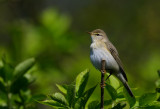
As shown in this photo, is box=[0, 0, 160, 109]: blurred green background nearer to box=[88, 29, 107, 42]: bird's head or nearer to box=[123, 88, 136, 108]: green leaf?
box=[88, 29, 107, 42]: bird's head

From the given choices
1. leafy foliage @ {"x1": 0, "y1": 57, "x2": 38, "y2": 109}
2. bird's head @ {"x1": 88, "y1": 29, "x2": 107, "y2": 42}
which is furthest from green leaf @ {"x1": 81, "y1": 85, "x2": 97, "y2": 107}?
bird's head @ {"x1": 88, "y1": 29, "x2": 107, "y2": 42}

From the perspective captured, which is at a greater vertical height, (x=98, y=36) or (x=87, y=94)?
(x=98, y=36)

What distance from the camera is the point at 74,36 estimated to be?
5172mm

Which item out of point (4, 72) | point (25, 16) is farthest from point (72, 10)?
point (4, 72)

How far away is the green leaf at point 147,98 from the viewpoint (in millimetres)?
2275

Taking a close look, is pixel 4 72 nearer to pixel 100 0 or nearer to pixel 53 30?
pixel 53 30

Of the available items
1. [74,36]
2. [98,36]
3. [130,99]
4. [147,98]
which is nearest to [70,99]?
[130,99]

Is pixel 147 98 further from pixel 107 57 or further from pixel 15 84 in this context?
pixel 107 57

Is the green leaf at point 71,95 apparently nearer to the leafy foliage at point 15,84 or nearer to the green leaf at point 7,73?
the leafy foliage at point 15,84

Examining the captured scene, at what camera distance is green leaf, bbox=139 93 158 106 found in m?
2.28

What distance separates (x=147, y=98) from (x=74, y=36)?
3.00 m

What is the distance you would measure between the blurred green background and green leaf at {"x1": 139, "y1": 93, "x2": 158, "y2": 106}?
1.20 metres

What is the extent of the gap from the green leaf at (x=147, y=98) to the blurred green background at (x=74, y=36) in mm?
1203

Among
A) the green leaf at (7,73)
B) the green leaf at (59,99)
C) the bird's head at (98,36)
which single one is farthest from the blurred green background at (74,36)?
the green leaf at (59,99)
